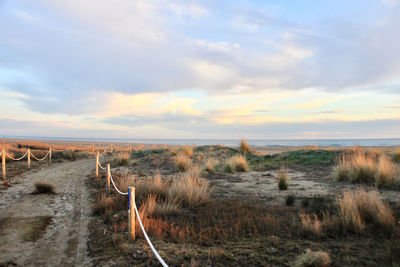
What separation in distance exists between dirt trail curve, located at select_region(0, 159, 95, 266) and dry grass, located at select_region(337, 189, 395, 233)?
183 inches

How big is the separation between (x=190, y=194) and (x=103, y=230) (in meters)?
2.57

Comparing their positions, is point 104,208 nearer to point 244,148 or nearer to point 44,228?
point 44,228

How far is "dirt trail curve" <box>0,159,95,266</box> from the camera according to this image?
428 centimetres

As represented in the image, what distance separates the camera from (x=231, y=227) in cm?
526

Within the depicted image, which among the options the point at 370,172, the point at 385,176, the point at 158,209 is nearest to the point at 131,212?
the point at 158,209

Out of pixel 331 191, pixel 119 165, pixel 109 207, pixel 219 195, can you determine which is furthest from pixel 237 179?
pixel 119 165

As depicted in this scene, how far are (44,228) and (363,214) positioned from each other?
6685 millimetres

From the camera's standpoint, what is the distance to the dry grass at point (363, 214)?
4.89 m

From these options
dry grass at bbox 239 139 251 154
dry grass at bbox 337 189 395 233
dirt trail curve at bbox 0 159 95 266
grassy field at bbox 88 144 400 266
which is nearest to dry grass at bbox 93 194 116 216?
grassy field at bbox 88 144 400 266

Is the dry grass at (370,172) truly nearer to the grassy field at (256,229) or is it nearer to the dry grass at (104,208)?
the grassy field at (256,229)

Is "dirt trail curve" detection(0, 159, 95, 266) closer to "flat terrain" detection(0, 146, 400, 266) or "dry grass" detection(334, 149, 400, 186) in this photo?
"flat terrain" detection(0, 146, 400, 266)

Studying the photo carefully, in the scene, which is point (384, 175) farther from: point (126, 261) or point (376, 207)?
point (126, 261)

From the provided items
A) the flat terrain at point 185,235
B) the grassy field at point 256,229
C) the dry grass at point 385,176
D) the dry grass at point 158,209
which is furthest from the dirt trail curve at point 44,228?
the dry grass at point 385,176

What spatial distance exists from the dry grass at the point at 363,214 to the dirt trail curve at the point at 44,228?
4.65 meters
